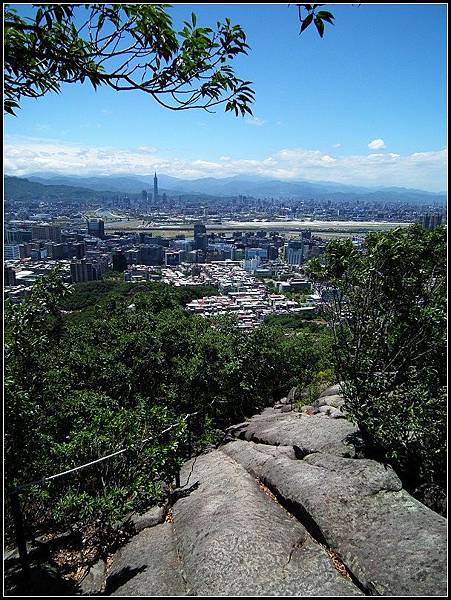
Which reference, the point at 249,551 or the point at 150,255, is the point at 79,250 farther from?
the point at 249,551

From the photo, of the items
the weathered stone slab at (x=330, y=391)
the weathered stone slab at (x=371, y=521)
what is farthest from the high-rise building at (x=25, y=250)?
the weathered stone slab at (x=371, y=521)

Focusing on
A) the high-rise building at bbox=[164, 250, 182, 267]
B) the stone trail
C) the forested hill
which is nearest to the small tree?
the stone trail

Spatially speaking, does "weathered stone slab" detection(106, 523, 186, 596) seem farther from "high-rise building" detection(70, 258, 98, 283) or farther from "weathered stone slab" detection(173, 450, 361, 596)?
"high-rise building" detection(70, 258, 98, 283)

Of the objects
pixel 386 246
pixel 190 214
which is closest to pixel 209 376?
pixel 386 246

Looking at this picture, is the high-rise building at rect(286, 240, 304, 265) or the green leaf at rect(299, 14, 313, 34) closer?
the green leaf at rect(299, 14, 313, 34)

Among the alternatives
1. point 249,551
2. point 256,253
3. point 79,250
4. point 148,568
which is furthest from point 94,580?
point 256,253

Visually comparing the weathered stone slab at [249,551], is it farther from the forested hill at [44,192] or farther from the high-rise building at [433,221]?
the forested hill at [44,192]
